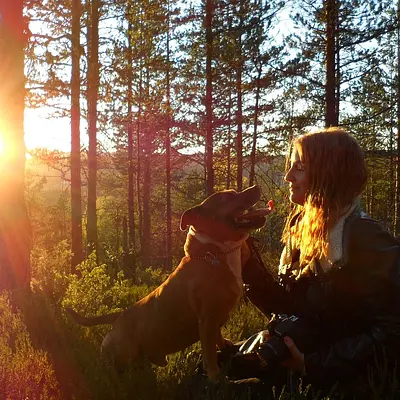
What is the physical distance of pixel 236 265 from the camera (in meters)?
3.93

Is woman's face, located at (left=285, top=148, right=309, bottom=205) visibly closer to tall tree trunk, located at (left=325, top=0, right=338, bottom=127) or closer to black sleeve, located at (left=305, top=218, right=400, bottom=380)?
black sleeve, located at (left=305, top=218, right=400, bottom=380)

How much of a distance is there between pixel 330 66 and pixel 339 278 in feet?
37.7

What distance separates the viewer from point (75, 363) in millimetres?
3766

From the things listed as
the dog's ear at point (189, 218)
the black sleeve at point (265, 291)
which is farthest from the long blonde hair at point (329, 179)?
the dog's ear at point (189, 218)

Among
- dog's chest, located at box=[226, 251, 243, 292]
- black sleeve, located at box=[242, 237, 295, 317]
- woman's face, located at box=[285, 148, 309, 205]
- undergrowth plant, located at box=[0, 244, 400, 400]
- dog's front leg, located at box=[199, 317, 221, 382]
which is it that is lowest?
undergrowth plant, located at box=[0, 244, 400, 400]

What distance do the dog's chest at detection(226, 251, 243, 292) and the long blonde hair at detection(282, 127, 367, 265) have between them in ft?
2.69

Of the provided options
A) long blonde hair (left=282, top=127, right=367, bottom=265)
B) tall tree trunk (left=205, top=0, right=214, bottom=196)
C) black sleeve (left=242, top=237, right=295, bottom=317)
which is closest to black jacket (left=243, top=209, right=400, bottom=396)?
long blonde hair (left=282, top=127, right=367, bottom=265)

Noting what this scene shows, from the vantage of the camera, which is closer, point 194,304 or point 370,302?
point 370,302

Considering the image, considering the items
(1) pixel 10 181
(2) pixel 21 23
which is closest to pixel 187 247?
(1) pixel 10 181

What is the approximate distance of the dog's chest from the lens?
12.7 ft

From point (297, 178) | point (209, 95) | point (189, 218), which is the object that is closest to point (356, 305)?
point (297, 178)

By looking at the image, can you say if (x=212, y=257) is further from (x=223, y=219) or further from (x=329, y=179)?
(x=329, y=179)

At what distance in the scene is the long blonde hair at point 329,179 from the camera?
313 centimetres

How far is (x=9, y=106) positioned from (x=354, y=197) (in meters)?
6.78
